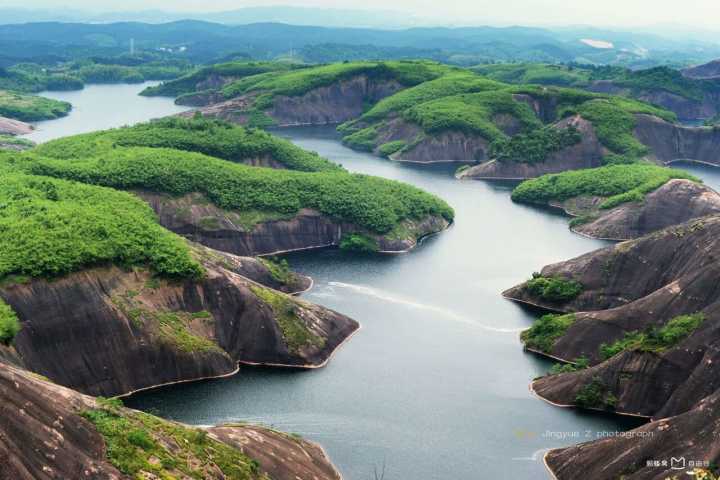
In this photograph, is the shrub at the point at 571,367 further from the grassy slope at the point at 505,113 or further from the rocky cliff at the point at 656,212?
the grassy slope at the point at 505,113

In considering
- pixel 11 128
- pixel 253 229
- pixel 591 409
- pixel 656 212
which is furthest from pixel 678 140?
pixel 591 409

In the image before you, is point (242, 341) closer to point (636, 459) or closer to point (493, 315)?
point (493, 315)

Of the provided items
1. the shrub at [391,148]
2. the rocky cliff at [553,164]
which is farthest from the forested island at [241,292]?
the shrub at [391,148]

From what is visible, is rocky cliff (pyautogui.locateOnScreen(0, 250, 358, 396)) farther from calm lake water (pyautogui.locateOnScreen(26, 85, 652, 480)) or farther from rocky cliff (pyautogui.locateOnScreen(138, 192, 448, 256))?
rocky cliff (pyautogui.locateOnScreen(138, 192, 448, 256))

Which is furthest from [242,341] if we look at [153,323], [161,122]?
[161,122]

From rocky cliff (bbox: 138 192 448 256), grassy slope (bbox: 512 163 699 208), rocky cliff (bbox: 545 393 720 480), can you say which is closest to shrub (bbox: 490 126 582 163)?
grassy slope (bbox: 512 163 699 208)

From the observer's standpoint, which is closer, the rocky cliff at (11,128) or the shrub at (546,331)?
the shrub at (546,331)

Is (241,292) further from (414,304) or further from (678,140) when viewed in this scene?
(678,140)
